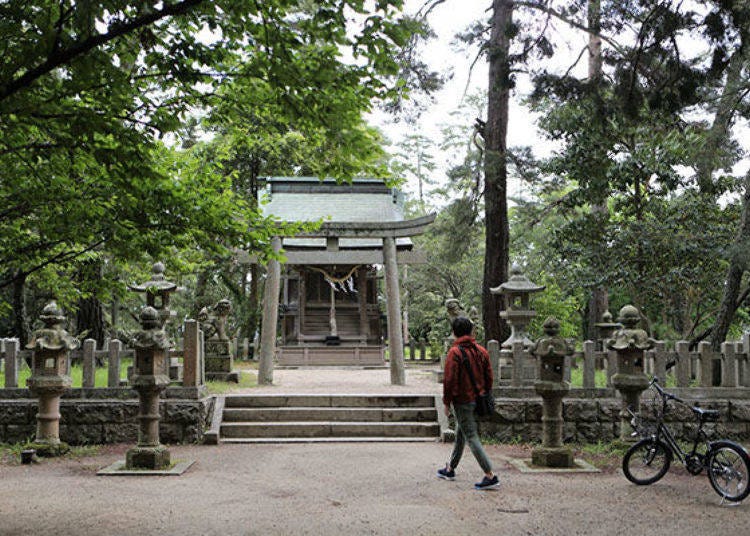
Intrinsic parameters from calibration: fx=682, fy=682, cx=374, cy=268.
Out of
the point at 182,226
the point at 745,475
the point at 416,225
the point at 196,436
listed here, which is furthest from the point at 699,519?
the point at 416,225

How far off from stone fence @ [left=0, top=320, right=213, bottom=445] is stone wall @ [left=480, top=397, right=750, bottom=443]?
4.63 m

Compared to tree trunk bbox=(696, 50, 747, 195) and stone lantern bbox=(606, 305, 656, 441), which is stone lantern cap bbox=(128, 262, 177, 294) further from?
tree trunk bbox=(696, 50, 747, 195)

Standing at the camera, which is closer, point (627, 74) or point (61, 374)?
point (627, 74)

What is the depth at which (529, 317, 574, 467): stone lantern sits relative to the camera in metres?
8.58

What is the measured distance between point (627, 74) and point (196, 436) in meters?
8.15

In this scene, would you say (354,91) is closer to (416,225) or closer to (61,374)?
(61,374)

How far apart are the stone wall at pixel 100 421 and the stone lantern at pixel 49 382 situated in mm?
784

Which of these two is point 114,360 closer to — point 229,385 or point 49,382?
point 49,382

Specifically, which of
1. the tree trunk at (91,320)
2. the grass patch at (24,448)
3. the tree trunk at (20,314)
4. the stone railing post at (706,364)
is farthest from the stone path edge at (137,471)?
the tree trunk at (91,320)

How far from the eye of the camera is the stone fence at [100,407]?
10.4 m

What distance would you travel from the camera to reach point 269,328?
14922 mm

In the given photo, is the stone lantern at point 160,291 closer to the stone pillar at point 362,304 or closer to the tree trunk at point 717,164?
the stone pillar at point 362,304

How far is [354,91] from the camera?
18.4 ft

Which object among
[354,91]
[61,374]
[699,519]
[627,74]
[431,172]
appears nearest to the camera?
[354,91]
